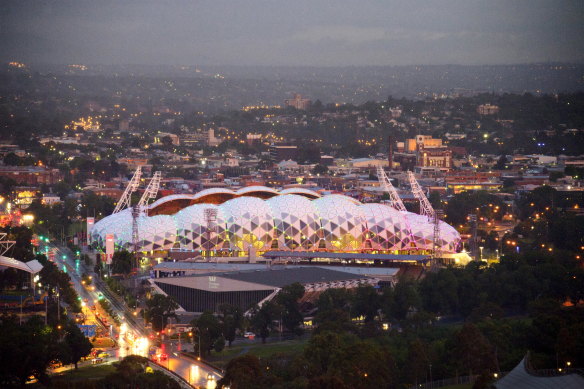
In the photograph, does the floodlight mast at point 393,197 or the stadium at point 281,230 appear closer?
the stadium at point 281,230

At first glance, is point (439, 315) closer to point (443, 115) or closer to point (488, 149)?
point (488, 149)

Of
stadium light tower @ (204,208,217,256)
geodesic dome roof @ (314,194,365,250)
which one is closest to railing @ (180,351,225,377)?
stadium light tower @ (204,208,217,256)

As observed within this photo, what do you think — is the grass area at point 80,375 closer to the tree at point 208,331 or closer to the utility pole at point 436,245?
the tree at point 208,331

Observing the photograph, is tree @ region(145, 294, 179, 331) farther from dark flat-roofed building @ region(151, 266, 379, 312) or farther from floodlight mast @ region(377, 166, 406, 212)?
floodlight mast @ region(377, 166, 406, 212)

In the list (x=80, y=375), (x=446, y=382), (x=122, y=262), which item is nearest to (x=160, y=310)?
(x=80, y=375)

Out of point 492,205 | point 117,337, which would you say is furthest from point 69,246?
point 492,205

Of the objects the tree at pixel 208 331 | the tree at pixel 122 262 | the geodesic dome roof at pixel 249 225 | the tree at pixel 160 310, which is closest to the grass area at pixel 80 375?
the tree at pixel 208 331
